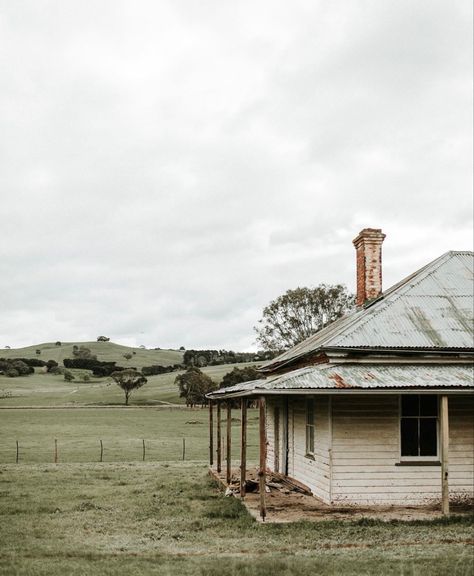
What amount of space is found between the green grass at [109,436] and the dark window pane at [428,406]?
15.3 m

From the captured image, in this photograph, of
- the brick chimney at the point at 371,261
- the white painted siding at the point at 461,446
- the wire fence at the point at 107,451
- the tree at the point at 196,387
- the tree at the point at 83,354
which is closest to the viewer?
the white painted siding at the point at 461,446

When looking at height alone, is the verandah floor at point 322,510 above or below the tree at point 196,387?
above

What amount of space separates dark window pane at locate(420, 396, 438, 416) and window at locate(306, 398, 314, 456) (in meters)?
2.79

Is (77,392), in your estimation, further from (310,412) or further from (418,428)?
(418,428)

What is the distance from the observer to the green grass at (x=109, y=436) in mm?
31391

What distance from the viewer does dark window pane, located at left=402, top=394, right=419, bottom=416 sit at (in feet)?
49.5

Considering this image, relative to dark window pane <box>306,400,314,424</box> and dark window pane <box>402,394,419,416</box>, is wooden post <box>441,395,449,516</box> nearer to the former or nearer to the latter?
dark window pane <box>402,394,419,416</box>

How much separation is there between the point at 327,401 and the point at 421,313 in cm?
363

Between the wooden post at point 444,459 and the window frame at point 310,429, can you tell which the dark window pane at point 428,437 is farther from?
the window frame at point 310,429

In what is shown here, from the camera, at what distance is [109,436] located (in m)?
42.1

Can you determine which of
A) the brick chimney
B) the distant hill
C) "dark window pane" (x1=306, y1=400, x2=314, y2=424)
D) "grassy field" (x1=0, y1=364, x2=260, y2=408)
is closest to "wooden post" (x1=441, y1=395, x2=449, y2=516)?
"dark window pane" (x1=306, y1=400, x2=314, y2=424)

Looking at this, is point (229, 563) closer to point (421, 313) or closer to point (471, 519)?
point (471, 519)

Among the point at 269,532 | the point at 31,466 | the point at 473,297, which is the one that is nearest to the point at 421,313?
the point at 473,297

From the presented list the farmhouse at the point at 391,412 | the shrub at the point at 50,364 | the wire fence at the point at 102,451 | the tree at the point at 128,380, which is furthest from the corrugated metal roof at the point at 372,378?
the shrub at the point at 50,364
